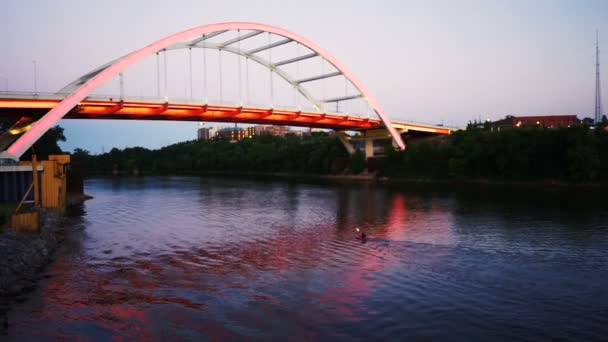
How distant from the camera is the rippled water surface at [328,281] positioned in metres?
8.10

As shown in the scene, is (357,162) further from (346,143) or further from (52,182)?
(52,182)

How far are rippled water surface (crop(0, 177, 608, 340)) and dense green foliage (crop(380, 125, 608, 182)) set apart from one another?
21137mm

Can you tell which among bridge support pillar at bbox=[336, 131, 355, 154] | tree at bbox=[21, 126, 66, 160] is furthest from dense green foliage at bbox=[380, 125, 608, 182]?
tree at bbox=[21, 126, 66, 160]

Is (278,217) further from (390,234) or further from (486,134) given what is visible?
(486,134)

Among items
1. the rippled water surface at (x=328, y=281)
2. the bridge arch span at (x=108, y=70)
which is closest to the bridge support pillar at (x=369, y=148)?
the bridge arch span at (x=108, y=70)

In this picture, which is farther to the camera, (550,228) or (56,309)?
(550,228)

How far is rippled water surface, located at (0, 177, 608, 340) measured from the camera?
26.6 feet

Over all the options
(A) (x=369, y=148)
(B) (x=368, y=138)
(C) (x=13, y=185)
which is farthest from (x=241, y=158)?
A: (C) (x=13, y=185)

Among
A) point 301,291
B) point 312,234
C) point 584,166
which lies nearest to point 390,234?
point 312,234

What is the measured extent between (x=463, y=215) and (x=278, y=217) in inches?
351

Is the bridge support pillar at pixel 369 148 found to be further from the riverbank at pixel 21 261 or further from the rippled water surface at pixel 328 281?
the riverbank at pixel 21 261

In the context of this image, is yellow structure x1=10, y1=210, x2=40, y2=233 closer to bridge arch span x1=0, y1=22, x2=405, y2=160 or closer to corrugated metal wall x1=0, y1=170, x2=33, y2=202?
corrugated metal wall x1=0, y1=170, x2=33, y2=202

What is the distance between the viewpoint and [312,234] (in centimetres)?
1786

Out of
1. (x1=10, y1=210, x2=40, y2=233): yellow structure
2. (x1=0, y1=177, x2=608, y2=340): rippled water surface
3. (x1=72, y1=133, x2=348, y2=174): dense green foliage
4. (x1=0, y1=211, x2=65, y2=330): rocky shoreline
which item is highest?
(x1=72, y1=133, x2=348, y2=174): dense green foliage
